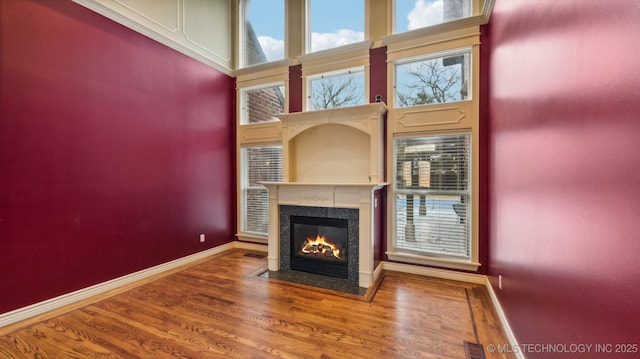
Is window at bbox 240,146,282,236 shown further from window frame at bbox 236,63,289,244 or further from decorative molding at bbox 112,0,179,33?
decorative molding at bbox 112,0,179,33

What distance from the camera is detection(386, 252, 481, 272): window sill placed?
3.35 m

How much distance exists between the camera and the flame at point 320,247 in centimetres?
365

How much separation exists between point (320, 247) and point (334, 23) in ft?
11.7

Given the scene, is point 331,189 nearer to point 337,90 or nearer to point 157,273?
point 337,90

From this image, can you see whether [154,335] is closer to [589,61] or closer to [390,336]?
[390,336]

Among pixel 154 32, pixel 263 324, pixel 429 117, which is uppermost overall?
pixel 154 32

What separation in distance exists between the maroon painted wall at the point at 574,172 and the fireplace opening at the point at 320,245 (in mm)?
1879

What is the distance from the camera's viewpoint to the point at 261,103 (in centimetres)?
489

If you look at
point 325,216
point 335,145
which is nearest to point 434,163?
point 335,145

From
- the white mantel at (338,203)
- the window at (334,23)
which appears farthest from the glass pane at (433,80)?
the white mantel at (338,203)

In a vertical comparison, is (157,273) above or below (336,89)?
below

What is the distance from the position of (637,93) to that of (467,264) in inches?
119

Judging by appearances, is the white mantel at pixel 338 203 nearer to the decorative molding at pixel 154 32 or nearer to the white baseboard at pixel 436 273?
the white baseboard at pixel 436 273

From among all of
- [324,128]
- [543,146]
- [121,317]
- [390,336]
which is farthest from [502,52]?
[121,317]
